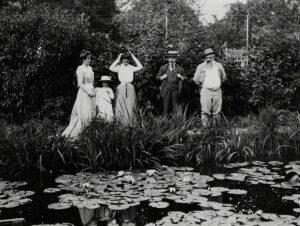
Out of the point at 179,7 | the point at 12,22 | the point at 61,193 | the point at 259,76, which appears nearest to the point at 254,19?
the point at 179,7

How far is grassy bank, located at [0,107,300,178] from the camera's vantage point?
22.4ft

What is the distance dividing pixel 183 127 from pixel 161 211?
3.06 meters

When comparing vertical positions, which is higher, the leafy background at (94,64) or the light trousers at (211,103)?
the leafy background at (94,64)

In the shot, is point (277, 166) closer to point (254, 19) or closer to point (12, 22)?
point (12, 22)

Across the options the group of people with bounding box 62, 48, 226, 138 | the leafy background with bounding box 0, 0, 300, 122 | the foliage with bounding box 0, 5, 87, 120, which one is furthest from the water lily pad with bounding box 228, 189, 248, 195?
the foliage with bounding box 0, 5, 87, 120

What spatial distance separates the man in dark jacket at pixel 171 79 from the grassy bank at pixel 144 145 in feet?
4.12

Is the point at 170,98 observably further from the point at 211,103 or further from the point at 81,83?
the point at 81,83

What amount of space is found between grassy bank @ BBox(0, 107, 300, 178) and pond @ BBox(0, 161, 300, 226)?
1.49 feet

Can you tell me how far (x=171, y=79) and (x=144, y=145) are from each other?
2583 millimetres

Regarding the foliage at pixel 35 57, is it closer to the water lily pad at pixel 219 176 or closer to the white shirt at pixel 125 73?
the white shirt at pixel 125 73

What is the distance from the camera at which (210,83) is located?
8.83m

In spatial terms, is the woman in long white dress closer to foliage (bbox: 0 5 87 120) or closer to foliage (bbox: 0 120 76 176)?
foliage (bbox: 0 120 76 176)

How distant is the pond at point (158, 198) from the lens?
15.0 ft

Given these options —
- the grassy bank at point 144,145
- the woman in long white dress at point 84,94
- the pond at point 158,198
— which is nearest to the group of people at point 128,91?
the woman in long white dress at point 84,94
